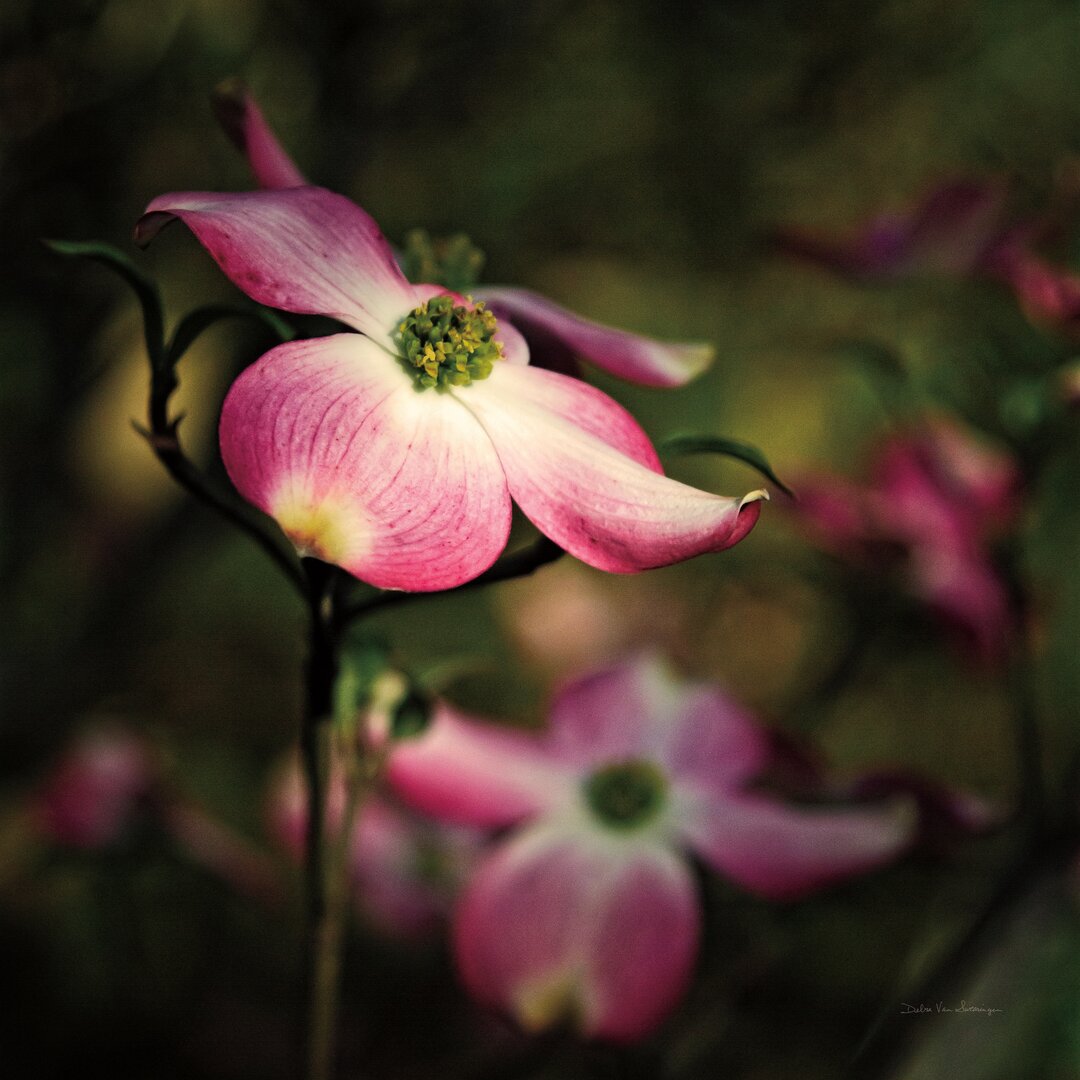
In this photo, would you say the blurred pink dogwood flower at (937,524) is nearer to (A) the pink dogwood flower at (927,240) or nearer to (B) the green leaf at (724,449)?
(A) the pink dogwood flower at (927,240)

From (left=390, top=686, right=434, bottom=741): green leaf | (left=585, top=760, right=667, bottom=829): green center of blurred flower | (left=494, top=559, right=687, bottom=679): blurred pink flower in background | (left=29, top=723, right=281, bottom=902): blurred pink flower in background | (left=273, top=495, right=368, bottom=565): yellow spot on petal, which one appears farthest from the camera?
(left=494, top=559, right=687, bottom=679): blurred pink flower in background

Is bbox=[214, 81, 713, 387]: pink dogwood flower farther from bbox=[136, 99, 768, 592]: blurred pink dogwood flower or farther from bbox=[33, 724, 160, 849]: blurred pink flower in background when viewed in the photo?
bbox=[33, 724, 160, 849]: blurred pink flower in background

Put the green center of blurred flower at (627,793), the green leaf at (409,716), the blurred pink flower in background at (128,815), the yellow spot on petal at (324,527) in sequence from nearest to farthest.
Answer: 1. the yellow spot on petal at (324,527)
2. the green leaf at (409,716)
3. the green center of blurred flower at (627,793)
4. the blurred pink flower in background at (128,815)

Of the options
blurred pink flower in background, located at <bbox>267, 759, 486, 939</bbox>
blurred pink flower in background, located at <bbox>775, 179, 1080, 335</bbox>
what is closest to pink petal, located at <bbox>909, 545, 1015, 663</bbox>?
blurred pink flower in background, located at <bbox>775, 179, 1080, 335</bbox>

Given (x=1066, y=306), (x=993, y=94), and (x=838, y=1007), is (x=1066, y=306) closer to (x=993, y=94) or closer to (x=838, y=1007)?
(x=838, y=1007)

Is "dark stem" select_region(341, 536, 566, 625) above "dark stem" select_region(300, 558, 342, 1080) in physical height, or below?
above

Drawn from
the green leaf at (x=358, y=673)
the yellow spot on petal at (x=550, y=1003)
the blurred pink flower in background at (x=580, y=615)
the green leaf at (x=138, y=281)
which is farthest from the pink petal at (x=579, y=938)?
the blurred pink flower in background at (x=580, y=615)

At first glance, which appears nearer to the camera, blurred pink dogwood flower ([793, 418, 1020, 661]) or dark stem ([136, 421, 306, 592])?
dark stem ([136, 421, 306, 592])
